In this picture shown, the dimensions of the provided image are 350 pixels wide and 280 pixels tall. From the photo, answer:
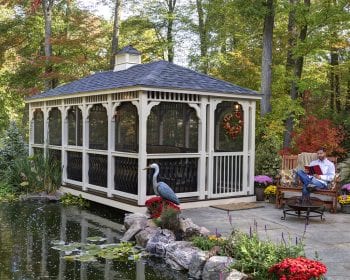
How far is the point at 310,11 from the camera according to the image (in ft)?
42.7

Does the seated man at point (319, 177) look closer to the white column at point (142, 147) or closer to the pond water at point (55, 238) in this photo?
the white column at point (142, 147)

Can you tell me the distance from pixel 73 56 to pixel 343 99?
12.3 meters

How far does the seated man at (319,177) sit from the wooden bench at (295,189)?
0.14 metres

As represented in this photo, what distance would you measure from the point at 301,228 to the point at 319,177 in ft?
5.63

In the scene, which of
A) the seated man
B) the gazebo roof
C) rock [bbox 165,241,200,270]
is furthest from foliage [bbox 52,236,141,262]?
the seated man

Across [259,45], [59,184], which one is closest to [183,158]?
[59,184]

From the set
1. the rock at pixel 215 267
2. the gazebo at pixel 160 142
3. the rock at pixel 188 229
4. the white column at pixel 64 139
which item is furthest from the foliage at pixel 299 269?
the white column at pixel 64 139

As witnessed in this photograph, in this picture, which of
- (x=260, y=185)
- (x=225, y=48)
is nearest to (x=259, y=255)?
(x=260, y=185)

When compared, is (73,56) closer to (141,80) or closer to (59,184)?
(59,184)

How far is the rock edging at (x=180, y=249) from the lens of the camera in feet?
17.5

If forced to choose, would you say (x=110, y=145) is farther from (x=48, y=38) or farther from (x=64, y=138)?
(x=48, y=38)

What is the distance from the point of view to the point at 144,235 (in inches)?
280

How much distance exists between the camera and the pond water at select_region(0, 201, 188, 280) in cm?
577

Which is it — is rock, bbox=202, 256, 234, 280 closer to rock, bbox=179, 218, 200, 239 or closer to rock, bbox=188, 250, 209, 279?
rock, bbox=188, 250, 209, 279
